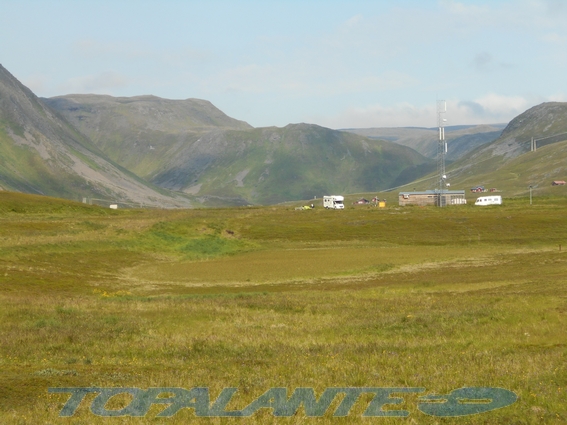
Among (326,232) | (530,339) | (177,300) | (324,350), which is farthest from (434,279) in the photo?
(326,232)

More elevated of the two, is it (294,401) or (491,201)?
(294,401)

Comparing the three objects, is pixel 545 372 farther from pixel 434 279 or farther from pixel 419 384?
pixel 434 279

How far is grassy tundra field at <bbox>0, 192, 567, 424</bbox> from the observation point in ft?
52.9

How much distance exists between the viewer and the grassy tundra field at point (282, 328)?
16.1 meters

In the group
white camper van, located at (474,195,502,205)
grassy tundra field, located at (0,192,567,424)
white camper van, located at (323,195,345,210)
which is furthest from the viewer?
white camper van, located at (323,195,345,210)

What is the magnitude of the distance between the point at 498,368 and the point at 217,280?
44781mm

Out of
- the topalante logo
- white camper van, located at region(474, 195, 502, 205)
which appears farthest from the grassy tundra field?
white camper van, located at region(474, 195, 502, 205)

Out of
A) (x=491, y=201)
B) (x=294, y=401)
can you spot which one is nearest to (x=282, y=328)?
(x=294, y=401)

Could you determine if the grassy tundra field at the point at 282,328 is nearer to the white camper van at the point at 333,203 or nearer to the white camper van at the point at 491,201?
the white camper van at the point at 491,201

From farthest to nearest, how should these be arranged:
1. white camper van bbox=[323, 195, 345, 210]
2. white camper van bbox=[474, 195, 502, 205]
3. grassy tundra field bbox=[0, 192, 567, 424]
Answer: white camper van bbox=[323, 195, 345, 210]
white camper van bbox=[474, 195, 502, 205]
grassy tundra field bbox=[0, 192, 567, 424]

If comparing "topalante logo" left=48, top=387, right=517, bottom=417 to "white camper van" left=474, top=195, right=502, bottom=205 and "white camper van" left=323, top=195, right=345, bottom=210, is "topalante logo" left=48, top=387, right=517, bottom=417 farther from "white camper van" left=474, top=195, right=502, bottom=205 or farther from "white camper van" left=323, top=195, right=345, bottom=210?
"white camper van" left=474, top=195, right=502, bottom=205

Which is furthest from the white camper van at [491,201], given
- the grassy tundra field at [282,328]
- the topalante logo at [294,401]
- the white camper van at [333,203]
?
the topalante logo at [294,401]

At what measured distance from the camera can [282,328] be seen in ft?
99.6

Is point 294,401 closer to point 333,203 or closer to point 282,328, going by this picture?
point 282,328
